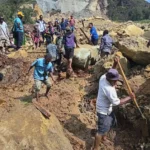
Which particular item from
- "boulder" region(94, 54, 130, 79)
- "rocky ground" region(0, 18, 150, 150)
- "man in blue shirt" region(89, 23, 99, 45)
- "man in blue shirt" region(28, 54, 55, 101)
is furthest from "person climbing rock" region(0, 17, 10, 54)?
"man in blue shirt" region(28, 54, 55, 101)

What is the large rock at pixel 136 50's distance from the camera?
943 cm

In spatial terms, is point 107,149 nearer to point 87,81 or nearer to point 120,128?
point 120,128

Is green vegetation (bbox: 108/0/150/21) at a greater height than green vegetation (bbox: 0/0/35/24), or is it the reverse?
green vegetation (bbox: 0/0/35/24)

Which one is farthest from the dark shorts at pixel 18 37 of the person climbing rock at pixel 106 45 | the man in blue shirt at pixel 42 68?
the man in blue shirt at pixel 42 68

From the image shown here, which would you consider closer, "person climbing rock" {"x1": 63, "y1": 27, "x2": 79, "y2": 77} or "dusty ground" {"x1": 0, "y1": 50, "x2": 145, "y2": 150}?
"dusty ground" {"x1": 0, "y1": 50, "x2": 145, "y2": 150}

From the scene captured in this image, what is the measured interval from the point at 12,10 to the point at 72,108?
94.9 ft

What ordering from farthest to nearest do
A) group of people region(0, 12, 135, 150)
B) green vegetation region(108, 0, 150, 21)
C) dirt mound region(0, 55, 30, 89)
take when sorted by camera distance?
green vegetation region(108, 0, 150, 21)
dirt mound region(0, 55, 30, 89)
group of people region(0, 12, 135, 150)

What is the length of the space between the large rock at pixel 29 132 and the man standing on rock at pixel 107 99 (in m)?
0.78

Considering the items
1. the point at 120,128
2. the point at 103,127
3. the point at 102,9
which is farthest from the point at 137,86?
the point at 102,9

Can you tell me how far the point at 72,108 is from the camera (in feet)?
28.2

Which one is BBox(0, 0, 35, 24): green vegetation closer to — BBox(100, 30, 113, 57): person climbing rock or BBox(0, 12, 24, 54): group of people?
BBox(0, 12, 24, 54): group of people

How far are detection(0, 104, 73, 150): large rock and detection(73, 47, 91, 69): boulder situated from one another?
4.33 m

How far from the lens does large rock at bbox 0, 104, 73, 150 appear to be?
577 cm

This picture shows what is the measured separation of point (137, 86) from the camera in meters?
8.20
